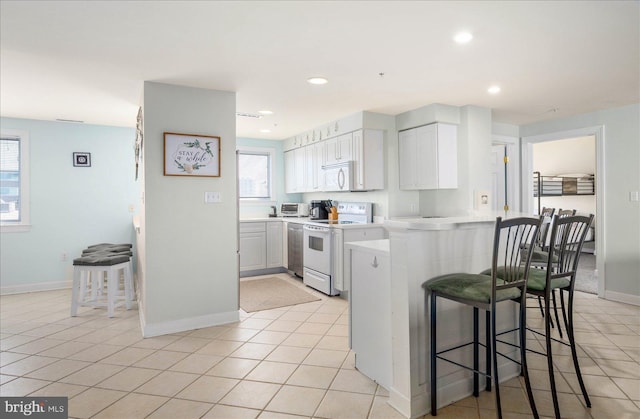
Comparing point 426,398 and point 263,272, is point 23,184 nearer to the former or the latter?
point 263,272

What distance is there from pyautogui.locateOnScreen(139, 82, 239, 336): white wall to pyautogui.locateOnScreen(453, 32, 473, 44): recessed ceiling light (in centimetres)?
214

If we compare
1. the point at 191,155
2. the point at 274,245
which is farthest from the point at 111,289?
the point at 274,245

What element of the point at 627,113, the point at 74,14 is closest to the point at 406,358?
the point at 74,14

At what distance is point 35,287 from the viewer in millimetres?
4867

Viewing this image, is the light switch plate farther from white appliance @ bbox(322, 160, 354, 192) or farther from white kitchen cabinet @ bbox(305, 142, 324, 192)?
white kitchen cabinet @ bbox(305, 142, 324, 192)

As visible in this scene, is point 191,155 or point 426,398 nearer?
point 426,398

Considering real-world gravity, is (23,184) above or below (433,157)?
below

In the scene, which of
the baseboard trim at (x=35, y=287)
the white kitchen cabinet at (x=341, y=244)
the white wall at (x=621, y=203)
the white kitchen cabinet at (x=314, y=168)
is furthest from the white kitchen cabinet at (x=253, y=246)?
the white wall at (x=621, y=203)

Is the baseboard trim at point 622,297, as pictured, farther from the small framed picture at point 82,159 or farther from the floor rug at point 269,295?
the small framed picture at point 82,159

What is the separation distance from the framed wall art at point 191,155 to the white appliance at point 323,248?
5.40 feet

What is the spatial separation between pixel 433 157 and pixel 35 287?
541 centimetres

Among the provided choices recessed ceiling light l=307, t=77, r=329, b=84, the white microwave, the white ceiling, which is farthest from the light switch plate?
the white microwave

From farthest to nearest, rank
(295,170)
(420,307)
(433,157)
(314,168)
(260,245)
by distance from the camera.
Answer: (295,170) → (260,245) → (314,168) → (433,157) → (420,307)

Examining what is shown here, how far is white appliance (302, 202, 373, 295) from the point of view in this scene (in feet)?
14.7
